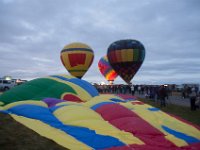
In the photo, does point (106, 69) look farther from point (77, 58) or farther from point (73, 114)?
point (73, 114)

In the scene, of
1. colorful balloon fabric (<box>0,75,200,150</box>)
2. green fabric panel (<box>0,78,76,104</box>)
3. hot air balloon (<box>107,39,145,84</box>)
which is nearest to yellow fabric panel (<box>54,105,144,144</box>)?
colorful balloon fabric (<box>0,75,200,150</box>)

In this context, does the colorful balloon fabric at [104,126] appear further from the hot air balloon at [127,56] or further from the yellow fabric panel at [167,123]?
the hot air balloon at [127,56]

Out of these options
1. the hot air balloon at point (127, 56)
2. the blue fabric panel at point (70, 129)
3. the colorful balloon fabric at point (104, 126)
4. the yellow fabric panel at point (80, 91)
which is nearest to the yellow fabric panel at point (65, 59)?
the hot air balloon at point (127, 56)

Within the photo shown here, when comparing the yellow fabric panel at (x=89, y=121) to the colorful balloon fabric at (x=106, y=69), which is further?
the colorful balloon fabric at (x=106, y=69)

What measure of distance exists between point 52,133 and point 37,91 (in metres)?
3.91

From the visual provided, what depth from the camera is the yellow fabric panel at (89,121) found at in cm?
584

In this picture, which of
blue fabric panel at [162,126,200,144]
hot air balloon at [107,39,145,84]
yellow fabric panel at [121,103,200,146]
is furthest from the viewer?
hot air balloon at [107,39,145,84]

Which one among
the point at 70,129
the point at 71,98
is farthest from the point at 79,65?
the point at 70,129

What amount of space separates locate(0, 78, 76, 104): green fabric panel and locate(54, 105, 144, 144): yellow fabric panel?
238cm

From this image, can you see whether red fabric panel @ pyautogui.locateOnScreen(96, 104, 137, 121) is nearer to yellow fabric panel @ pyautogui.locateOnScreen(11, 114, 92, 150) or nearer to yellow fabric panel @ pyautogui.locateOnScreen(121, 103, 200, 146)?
yellow fabric panel @ pyautogui.locateOnScreen(121, 103, 200, 146)

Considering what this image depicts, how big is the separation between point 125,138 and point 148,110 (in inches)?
102

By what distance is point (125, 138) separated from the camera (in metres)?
5.76

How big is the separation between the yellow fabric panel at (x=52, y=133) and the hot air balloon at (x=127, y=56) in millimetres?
24896

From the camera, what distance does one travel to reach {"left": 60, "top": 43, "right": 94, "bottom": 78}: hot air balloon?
111ft
